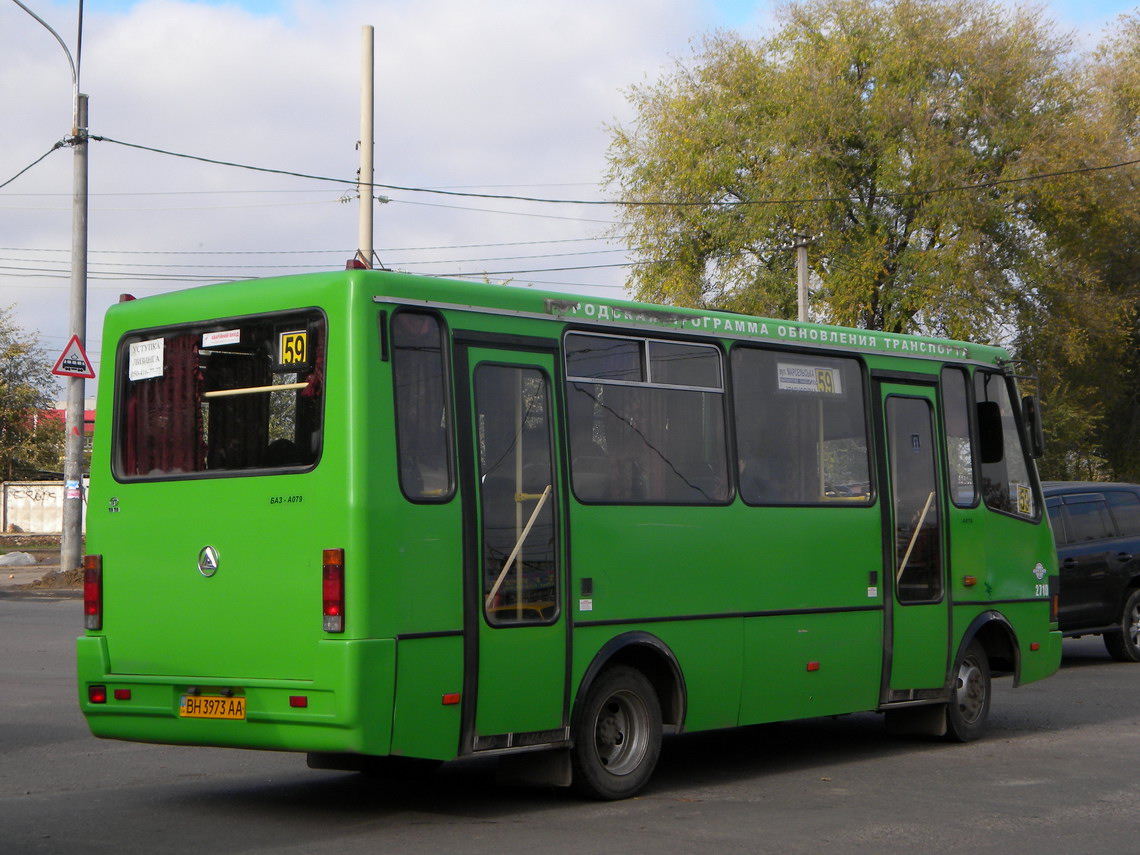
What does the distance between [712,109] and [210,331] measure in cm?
3148

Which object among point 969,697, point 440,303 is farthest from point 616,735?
point 969,697

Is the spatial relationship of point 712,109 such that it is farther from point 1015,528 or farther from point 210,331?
point 210,331

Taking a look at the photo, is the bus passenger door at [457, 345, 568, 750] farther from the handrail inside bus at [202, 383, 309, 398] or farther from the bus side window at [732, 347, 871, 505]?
the bus side window at [732, 347, 871, 505]

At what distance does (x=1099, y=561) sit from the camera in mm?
16750

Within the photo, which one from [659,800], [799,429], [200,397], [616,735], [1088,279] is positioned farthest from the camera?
[1088,279]

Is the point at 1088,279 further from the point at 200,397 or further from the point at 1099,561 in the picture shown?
the point at 200,397

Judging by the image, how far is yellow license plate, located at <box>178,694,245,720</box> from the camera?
788 cm

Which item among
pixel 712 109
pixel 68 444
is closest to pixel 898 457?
pixel 68 444

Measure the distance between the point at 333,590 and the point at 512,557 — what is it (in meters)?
1.08

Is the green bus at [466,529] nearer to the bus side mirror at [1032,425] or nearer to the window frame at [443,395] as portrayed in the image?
the window frame at [443,395]

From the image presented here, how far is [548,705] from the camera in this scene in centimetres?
830

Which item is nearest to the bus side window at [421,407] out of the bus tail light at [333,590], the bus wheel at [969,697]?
the bus tail light at [333,590]

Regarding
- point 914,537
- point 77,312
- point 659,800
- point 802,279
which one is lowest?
point 659,800

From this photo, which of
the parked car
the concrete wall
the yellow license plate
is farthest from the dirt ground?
the yellow license plate
